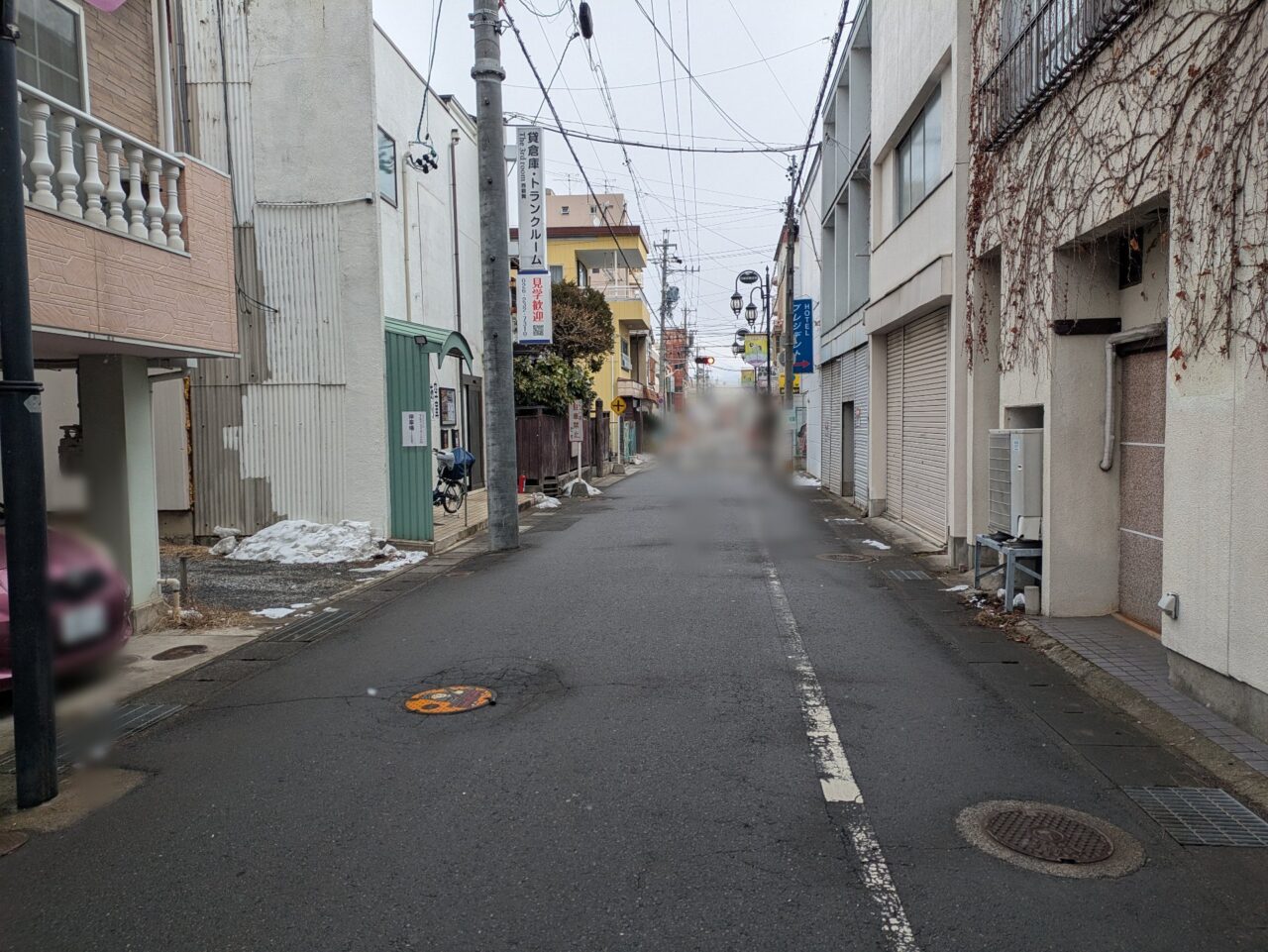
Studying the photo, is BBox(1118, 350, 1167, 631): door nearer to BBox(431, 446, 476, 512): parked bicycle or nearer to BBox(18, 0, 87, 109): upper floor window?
BBox(18, 0, 87, 109): upper floor window

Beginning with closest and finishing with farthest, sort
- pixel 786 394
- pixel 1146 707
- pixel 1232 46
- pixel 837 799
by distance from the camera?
pixel 837 799 → pixel 1232 46 → pixel 1146 707 → pixel 786 394

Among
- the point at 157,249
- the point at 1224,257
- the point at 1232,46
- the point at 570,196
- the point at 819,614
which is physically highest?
the point at 570,196

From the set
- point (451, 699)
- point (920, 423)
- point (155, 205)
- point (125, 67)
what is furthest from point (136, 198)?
point (920, 423)

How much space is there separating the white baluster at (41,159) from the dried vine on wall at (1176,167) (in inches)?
286

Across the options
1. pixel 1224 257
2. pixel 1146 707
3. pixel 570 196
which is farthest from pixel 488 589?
pixel 570 196

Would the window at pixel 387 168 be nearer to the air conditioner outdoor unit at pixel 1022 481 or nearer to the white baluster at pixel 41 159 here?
the white baluster at pixel 41 159

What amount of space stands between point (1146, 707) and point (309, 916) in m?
4.95

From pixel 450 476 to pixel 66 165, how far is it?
11.0 m

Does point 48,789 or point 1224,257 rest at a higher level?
point 1224,257

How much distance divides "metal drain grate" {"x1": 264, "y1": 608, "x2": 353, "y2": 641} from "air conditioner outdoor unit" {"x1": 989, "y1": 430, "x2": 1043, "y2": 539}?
252 inches

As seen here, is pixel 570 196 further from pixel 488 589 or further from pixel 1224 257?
pixel 1224 257

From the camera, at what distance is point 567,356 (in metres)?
29.7

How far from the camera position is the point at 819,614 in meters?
8.72

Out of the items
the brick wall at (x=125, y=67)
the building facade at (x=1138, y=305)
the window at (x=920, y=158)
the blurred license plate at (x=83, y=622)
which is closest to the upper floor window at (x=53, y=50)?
the brick wall at (x=125, y=67)
